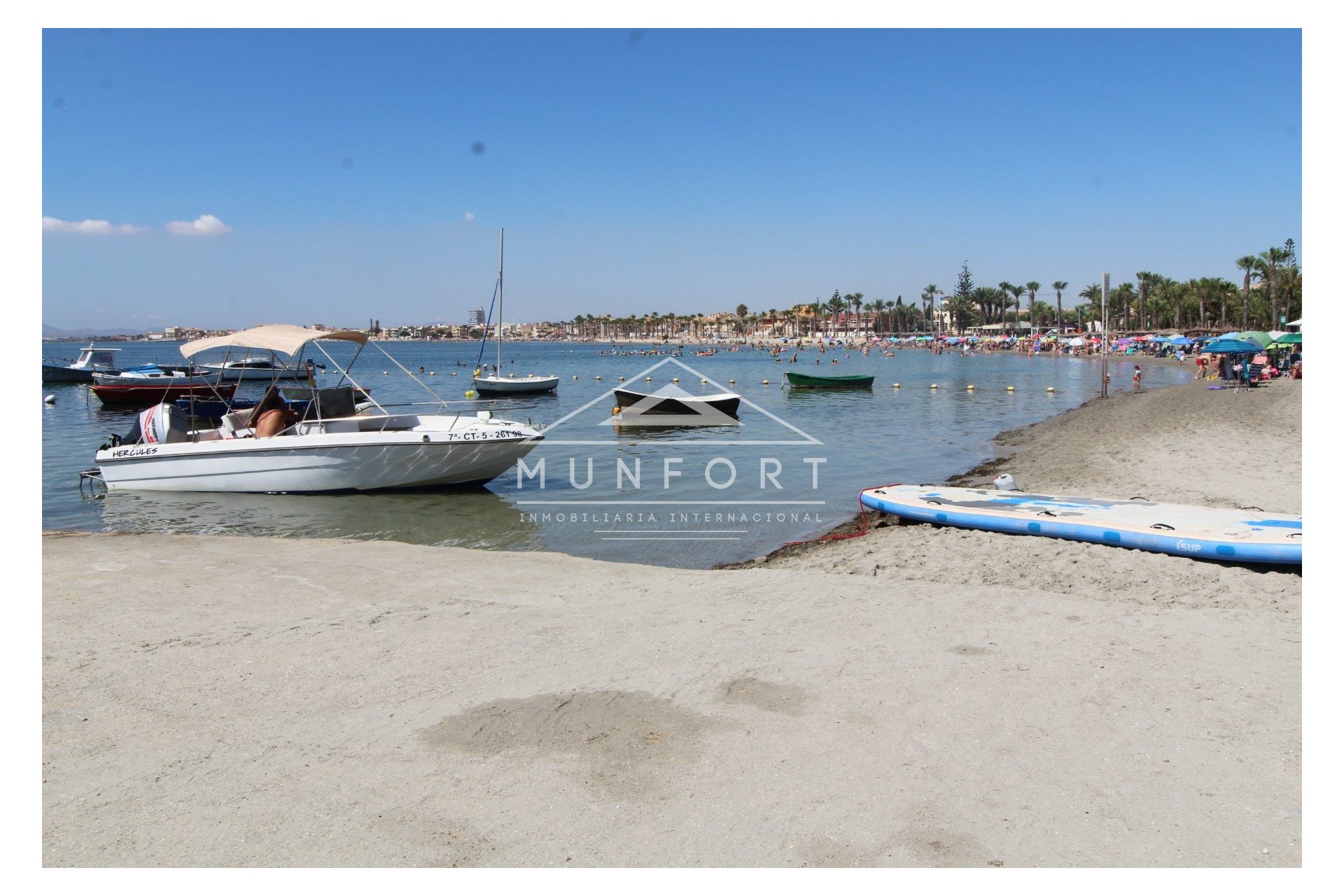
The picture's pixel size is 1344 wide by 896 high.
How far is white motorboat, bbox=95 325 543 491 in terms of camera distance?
600 inches

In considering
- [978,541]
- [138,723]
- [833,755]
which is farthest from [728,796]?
[978,541]

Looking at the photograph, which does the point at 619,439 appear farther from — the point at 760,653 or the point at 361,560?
the point at 760,653

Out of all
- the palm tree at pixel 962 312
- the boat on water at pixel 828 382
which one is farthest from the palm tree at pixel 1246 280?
the palm tree at pixel 962 312

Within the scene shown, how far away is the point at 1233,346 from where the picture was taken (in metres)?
30.0

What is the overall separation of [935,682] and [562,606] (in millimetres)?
3433

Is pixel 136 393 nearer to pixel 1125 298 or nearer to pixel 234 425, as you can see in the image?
pixel 234 425

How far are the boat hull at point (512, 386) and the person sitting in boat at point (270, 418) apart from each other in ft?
81.4

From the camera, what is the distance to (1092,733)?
4.64 m

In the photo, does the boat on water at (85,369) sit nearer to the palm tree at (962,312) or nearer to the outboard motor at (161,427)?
the outboard motor at (161,427)

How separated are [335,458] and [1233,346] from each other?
30.3 m

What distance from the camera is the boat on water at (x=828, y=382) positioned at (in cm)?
4741

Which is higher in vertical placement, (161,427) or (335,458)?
(161,427)

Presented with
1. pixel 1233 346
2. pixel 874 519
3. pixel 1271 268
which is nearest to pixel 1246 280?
pixel 1271 268

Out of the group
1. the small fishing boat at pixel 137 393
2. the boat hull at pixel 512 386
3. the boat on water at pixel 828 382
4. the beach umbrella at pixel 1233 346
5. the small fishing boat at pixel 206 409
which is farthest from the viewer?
the boat on water at pixel 828 382
